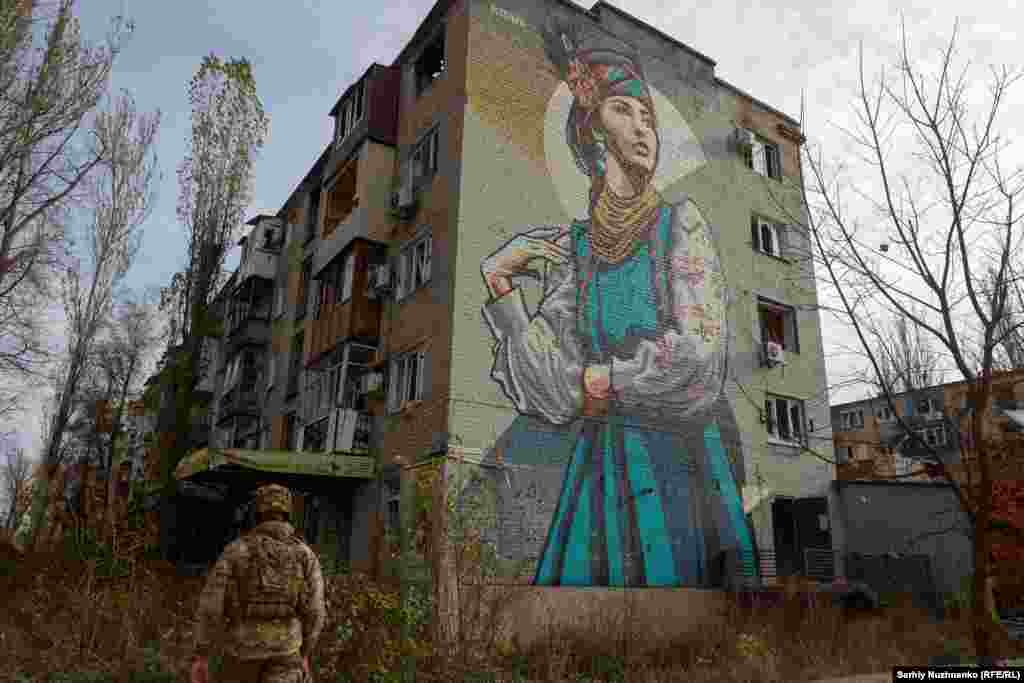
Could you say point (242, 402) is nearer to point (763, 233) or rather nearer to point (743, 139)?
point (763, 233)

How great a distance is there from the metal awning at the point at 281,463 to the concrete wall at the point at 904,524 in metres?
12.4

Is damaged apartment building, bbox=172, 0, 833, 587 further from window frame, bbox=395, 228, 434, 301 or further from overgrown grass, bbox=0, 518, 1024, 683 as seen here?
overgrown grass, bbox=0, 518, 1024, 683

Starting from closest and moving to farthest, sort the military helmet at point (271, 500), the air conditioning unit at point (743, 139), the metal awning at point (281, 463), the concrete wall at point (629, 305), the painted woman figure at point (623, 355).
Result: 1. the military helmet at point (271, 500)
2. the metal awning at point (281, 463)
3. the concrete wall at point (629, 305)
4. the painted woman figure at point (623, 355)
5. the air conditioning unit at point (743, 139)

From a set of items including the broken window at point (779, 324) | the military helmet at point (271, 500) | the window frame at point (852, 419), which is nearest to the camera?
the military helmet at point (271, 500)

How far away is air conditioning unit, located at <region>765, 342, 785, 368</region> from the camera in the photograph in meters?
19.0

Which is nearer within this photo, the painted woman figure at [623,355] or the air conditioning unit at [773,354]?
the painted woman figure at [623,355]

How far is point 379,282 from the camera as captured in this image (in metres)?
16.9

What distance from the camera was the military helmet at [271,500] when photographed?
5.30m

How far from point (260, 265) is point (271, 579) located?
2299 centimetres

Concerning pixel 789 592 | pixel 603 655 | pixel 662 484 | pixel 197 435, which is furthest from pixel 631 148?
pixel 197 435

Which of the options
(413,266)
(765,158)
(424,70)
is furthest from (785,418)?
(424,70)

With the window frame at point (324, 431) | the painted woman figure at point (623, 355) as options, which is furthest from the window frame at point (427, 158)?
the window frame at point (324, 431)

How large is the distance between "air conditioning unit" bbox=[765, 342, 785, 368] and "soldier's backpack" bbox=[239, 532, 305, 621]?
16.0 meters

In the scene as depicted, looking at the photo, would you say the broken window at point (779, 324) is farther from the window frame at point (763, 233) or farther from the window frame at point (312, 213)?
the window frame at point (312, 213)
